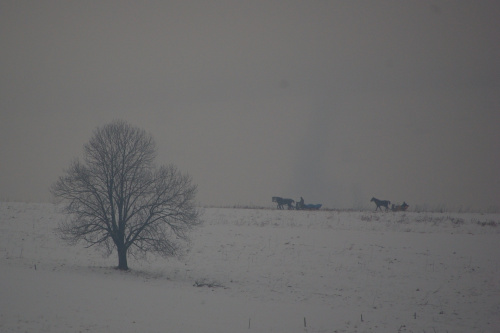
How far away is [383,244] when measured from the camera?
89.6ft

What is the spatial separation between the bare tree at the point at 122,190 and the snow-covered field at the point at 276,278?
8.89ft

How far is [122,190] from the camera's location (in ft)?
76.8

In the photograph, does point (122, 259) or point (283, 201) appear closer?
point (122, 259)

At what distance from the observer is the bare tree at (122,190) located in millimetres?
22781

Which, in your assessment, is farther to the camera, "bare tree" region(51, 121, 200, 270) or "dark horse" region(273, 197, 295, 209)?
"dark horse" region(273, 197, 295, 209)

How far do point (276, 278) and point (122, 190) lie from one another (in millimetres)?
12302

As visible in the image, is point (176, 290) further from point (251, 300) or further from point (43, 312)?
point (43, 312)

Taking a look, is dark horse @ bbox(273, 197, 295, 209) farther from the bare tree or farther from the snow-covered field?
the bare tree

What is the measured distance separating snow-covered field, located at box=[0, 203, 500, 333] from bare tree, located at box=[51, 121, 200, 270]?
2710 mm

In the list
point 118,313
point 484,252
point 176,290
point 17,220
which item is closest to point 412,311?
point 484,252

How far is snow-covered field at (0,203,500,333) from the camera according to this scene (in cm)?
1517

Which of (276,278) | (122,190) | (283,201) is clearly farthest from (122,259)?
(283,201)

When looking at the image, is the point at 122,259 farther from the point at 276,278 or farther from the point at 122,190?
the point at 276,278

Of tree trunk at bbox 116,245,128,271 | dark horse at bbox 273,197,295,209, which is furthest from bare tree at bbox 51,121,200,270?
dark horse at bbox 273,197,295,209
